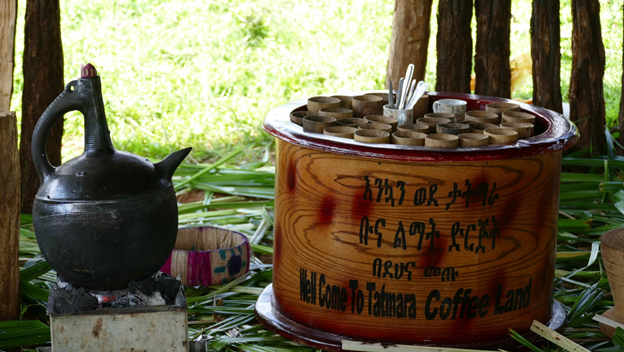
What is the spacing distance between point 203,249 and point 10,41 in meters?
1.22

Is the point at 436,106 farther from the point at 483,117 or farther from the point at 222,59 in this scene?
the point at 222,59

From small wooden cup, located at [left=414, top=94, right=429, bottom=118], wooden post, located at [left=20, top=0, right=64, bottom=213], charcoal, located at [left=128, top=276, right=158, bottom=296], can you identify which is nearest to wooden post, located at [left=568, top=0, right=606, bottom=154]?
small wooden cup, located at [left=414, top=94, right=429, bottom=118]

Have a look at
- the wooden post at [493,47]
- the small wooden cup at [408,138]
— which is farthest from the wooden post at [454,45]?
the small wooden cup at [408,138]

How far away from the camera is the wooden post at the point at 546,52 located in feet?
14.2

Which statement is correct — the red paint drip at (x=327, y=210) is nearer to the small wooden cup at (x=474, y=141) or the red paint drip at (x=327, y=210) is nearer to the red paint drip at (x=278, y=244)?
the red paint drip at (x=278, y=244)

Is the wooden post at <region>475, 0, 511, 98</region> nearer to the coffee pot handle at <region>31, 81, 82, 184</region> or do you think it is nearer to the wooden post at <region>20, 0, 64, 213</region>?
the wooden post at <region>20, 0, 64, 213</region>

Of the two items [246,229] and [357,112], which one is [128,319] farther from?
[246,229]

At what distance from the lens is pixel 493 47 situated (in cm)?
443

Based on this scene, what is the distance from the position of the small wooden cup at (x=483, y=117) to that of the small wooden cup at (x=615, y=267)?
58 centimetres

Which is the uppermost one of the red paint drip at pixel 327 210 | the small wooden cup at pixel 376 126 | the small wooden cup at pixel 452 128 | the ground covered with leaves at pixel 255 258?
the small wooden cup at pixel 452 128

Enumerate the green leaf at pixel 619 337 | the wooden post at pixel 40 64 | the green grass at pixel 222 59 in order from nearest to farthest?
the green leaf at pixel 619 337 → the wooden post at pixel 40 64 → the green grass at pixel 222 59

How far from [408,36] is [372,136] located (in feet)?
6.47

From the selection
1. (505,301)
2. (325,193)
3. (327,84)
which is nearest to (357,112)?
(325,193)

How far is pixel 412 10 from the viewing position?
4391 mm
